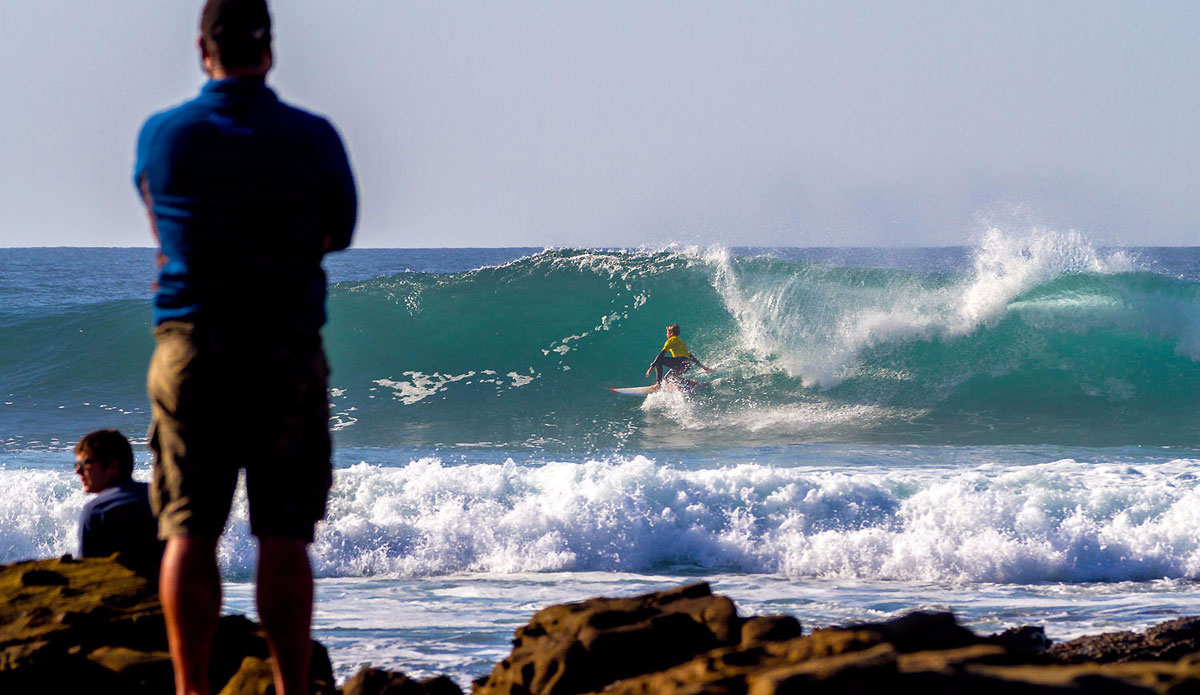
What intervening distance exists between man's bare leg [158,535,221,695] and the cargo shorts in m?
0.04

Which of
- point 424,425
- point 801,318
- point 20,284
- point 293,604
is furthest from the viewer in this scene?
point 20,284

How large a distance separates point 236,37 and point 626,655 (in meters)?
1.80

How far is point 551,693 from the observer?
2.86 m

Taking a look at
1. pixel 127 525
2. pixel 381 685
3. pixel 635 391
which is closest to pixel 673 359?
pixel 635 391

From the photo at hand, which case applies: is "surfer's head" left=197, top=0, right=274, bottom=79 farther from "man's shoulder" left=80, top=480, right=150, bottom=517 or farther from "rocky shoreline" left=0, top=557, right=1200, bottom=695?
"man's shoulder" left=80, top=480, right=150, bottom=517

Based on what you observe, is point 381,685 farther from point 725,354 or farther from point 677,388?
point 725,354

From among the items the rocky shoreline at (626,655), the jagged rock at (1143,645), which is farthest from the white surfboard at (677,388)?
the rocky shoreline at (626,655)

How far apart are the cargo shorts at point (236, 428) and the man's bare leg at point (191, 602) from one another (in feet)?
0.13

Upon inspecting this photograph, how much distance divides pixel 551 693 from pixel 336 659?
7.15ft

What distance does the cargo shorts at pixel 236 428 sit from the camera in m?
2.15

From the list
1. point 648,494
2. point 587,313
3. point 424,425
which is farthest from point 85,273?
point 648,494

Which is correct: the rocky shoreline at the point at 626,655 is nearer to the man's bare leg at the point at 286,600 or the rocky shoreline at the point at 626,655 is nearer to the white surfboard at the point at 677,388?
the man's bare leg at the point at 286,600

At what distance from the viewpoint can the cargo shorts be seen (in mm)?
2152

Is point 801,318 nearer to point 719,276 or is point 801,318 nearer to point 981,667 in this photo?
point 719,276
